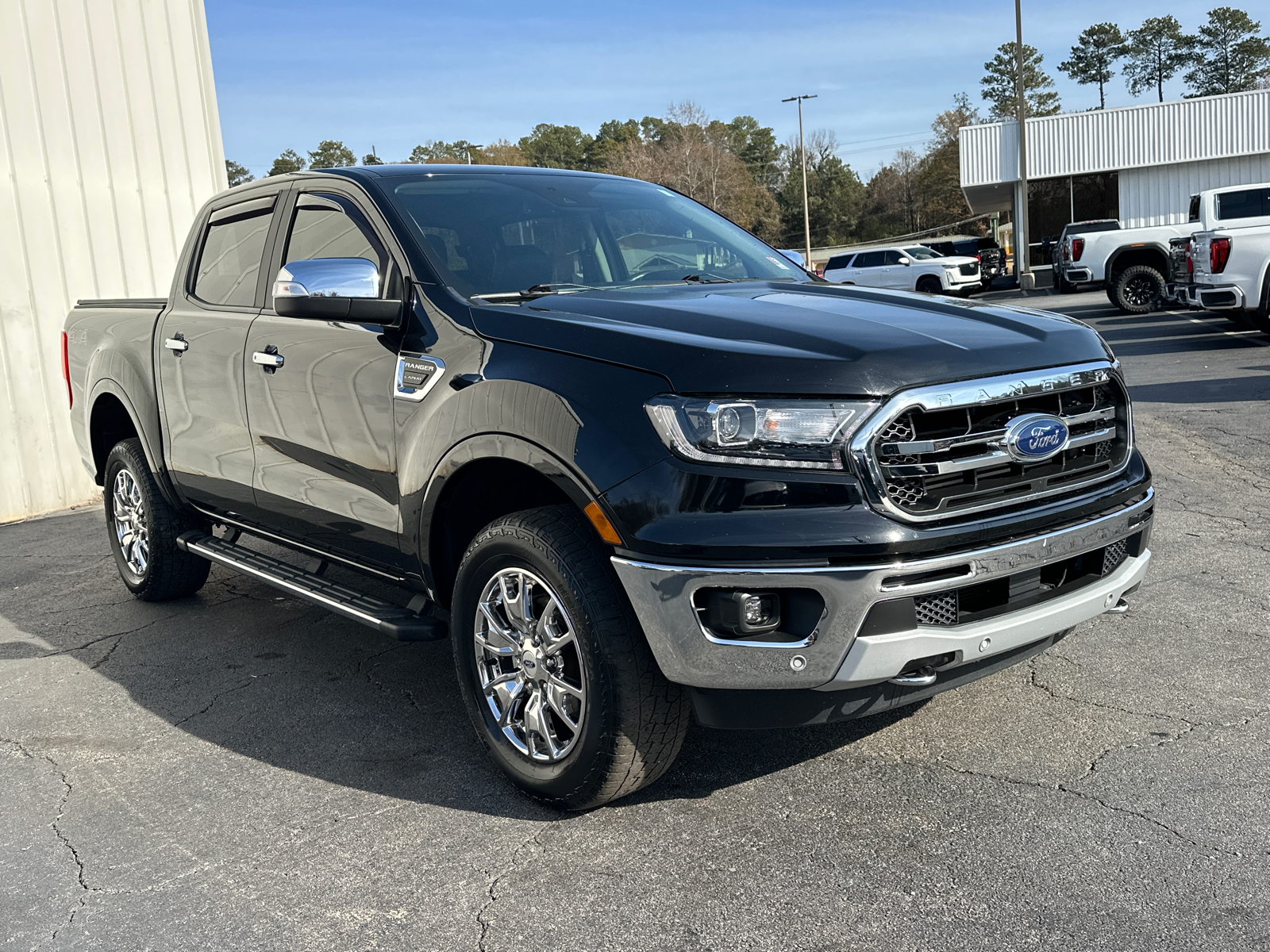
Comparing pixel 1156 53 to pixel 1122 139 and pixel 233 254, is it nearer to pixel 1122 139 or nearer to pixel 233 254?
pixel 1122 139

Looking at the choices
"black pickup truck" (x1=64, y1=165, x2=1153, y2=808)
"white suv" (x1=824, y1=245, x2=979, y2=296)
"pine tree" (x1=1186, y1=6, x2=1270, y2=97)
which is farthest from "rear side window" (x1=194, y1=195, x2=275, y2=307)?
"pine tree" (x1=1186, y1=6, x2=1270, y2=97)

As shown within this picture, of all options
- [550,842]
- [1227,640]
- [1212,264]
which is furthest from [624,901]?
[1212,264]

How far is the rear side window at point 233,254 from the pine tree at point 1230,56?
99.5 m

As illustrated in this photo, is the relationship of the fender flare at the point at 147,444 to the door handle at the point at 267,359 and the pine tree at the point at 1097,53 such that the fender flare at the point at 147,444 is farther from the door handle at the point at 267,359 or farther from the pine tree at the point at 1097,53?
the pine tree at the point at 1097,53

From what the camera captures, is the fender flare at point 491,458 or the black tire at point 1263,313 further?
the black tire at point 1263,313

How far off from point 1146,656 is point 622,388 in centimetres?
248

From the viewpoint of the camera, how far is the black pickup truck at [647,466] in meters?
2.79

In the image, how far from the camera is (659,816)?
10.7 feet

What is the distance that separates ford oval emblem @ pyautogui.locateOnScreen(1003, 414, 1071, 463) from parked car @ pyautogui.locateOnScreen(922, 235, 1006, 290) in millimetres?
29922

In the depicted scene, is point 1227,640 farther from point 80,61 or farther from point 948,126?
point 948,126

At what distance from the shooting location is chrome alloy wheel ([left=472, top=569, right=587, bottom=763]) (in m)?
3.21

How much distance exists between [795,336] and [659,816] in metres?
1.41

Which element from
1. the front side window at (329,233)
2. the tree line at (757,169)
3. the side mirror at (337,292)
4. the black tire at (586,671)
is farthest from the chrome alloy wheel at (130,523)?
the tree line at (757,169)

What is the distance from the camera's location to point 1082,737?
11.7 feet
